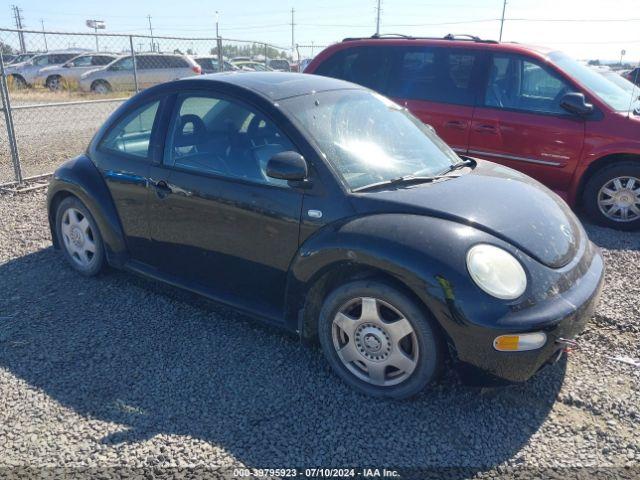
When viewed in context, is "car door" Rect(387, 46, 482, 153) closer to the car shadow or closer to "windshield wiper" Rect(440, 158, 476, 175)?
"windshield wiper" Rect(440, 158, 476, 175)

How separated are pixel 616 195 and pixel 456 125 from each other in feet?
6.07

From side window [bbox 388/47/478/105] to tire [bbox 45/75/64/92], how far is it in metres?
17.8

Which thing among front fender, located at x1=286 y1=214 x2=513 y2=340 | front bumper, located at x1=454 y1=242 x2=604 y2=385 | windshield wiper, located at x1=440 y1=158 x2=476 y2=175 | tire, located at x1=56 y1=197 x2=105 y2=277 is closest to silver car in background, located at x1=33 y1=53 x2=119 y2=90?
tire, located at x1=56 y1=197 x2=105 y2=277

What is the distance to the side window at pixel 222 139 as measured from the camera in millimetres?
3334

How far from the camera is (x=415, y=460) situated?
2.55m

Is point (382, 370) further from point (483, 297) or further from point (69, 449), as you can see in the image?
point (69, 449)

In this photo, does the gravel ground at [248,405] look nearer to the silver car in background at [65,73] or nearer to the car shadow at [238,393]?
the car shadow at [238,393]

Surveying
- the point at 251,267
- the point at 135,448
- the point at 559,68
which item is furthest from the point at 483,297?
the point at 559,68

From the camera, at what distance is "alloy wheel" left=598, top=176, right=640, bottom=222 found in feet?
18.6

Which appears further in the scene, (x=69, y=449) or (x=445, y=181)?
(x=445, y=181)

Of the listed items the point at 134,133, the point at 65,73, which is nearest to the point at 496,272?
the point at 134,133

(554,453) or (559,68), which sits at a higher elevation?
(559,68)

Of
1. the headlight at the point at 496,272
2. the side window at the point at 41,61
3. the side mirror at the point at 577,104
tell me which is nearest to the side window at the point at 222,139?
the headlight at the point at 496,272

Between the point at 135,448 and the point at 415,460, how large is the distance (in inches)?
52.8
